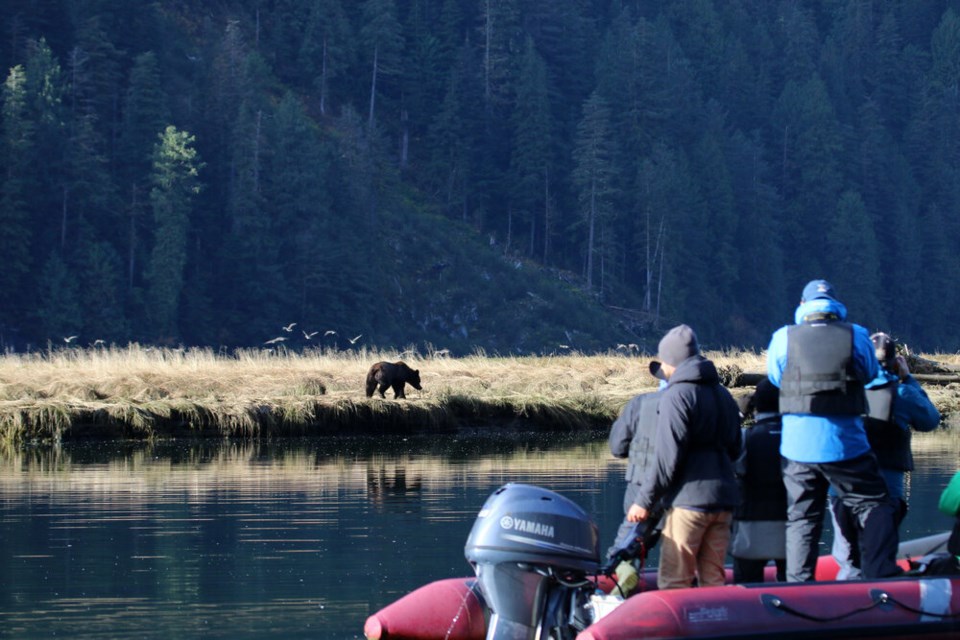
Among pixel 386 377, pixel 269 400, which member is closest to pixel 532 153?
pixel 386 377

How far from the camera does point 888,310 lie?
102812mm

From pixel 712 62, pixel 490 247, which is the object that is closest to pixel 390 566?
pixel 490 247

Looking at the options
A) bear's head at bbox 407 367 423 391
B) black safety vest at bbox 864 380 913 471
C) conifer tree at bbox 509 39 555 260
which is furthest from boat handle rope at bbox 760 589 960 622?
conifer tree at bbox 509 39 555 260

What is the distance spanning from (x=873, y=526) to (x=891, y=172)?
103934 millimetres

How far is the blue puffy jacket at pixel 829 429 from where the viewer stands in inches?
395

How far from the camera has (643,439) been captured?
9953 mm

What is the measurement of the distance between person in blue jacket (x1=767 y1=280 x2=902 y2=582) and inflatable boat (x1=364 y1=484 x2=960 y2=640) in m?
0.35

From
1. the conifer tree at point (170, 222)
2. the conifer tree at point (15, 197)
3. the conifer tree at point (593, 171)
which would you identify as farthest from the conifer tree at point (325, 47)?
the conifer tree at point (15, 197)

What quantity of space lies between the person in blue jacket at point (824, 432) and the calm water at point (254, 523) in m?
3.21

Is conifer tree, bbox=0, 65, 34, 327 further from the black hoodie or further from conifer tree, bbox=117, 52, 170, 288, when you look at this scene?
the black hoodie

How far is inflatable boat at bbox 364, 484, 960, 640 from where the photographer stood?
30.9ft

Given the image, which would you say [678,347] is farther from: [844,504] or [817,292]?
[844,504]

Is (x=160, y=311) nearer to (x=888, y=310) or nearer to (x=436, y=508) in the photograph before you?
(x=436, y=508)

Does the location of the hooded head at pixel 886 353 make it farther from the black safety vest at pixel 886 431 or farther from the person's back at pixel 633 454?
the person's back at pixel 633 454
